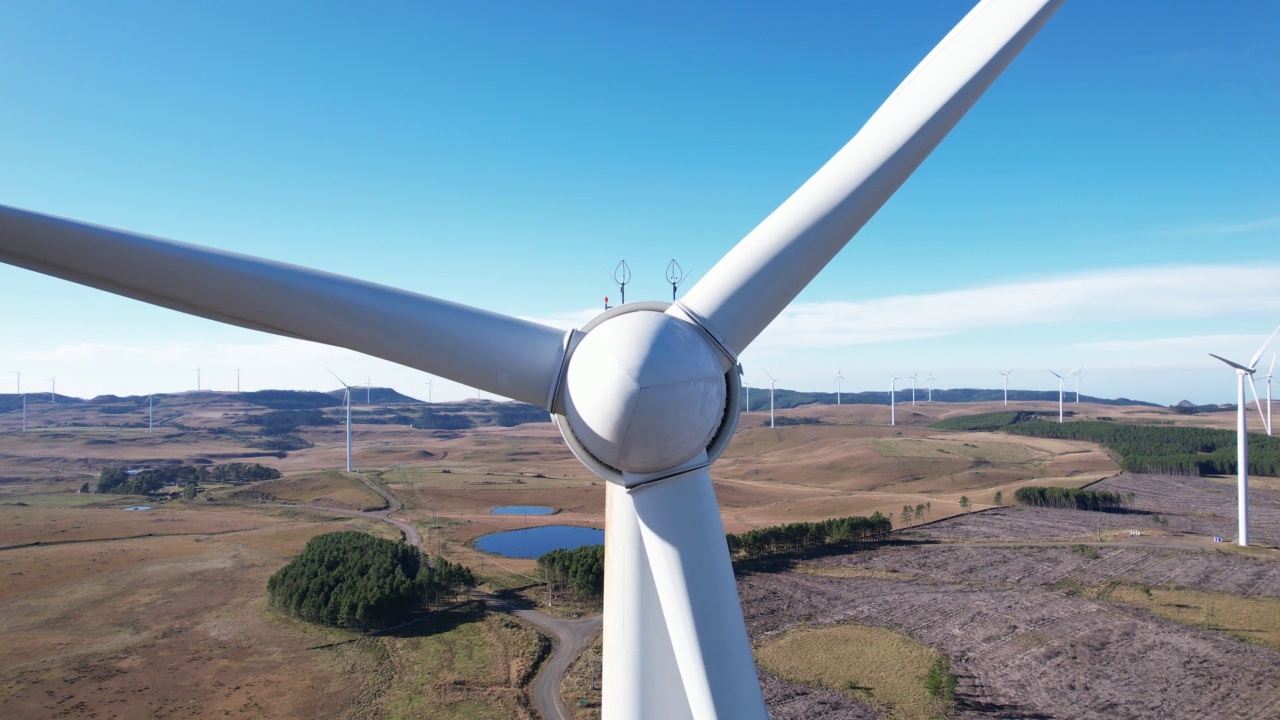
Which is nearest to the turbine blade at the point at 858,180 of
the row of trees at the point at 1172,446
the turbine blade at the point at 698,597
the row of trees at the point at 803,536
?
the turbine blade at the point at 698,597

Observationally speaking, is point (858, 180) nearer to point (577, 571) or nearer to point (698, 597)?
point (698, 597)

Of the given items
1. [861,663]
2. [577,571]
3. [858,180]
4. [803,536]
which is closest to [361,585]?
[577,571]

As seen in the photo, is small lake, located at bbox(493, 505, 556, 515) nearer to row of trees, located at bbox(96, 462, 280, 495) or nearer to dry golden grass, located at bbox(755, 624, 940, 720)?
dry golden grass, located at bbox(755, 624, 940, 720)

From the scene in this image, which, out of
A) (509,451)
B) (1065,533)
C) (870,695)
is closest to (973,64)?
(870,695)

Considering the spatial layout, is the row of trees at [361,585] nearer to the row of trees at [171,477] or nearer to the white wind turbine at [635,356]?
the white wind turbine at [635,356]

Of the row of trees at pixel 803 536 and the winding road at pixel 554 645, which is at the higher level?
the row of trees at pixel 803 536

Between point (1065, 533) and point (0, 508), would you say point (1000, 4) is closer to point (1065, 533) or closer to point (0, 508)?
point (1065, 533)
